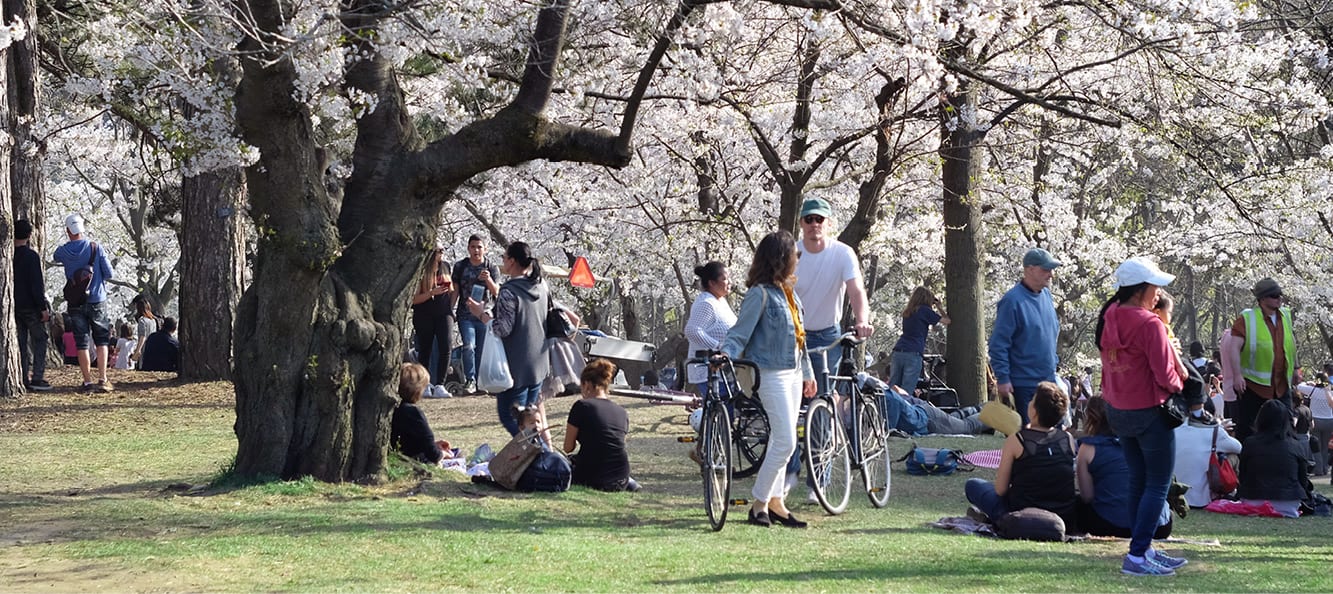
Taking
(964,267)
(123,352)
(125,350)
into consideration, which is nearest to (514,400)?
(964,267)

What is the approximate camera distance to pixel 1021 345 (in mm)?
9898

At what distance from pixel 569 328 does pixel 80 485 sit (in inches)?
136

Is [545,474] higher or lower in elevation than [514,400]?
lower

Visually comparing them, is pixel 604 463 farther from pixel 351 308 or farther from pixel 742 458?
pixel 351 308

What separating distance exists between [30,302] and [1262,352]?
38.1 feet

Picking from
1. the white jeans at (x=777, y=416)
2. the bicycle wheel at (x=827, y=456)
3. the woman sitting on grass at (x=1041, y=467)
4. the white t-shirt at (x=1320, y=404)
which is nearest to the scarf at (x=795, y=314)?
the white jeans at (x=777, y=416)

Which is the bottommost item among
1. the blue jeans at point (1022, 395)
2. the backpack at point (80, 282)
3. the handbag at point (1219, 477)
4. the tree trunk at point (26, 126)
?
the handbag at point (1219, 477)

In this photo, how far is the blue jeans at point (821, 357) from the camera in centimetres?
912

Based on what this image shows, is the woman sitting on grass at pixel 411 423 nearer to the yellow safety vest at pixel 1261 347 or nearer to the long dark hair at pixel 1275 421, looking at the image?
the long dark hair at pixel 1275 421

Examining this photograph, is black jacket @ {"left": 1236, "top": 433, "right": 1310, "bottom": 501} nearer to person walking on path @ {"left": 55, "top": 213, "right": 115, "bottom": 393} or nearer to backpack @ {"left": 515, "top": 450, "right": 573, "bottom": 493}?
backpack @ {"left": 515, "top": 450, "right": 573, "bottom": 493}

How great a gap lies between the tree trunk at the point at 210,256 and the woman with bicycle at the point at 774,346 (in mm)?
9229

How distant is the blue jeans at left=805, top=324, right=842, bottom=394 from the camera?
9117 mm

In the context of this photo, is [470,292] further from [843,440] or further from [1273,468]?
[1273,468]

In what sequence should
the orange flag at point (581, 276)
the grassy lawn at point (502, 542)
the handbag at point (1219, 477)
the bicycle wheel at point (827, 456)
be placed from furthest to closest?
the orange flag at point (581, 276)
the handbag at point (1219, 477)
the bicycle wheel at point (827, 456)
the grassy lawn at point (502, 542)
